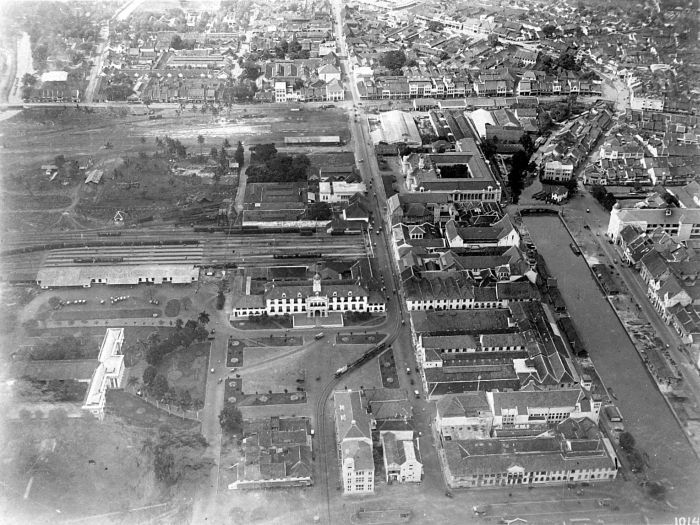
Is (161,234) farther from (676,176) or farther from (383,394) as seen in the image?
(676,176)

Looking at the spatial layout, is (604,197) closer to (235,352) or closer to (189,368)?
(235,352)

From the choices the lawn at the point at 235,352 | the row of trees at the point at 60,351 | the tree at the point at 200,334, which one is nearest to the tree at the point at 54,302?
the row of trees at the point at 60,351

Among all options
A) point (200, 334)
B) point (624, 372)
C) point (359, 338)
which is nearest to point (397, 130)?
point (359, 338)

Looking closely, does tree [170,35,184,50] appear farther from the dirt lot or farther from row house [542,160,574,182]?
row house [542,160,574,182]

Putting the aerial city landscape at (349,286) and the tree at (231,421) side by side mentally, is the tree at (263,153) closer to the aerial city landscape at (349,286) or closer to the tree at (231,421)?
the aerial city landscape at (349,286)

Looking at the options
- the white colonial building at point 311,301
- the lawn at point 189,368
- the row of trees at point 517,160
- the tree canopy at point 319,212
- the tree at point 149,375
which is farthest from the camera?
the row of trees at point 517,160

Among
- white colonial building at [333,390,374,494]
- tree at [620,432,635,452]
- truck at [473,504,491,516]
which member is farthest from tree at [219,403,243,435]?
tree at [620,432,635,452]

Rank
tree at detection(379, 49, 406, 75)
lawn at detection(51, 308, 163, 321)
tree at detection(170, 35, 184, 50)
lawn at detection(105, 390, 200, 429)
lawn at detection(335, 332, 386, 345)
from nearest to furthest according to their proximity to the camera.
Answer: lawn at detection(105, 390, 200, 429) → lawn at detection(335, 332, 386, 345) → lawn at detection(51, 308, 163, 321) → tree at detection(379, 49, 406, 75) → tree at detection(170, 35, 184, 50)
